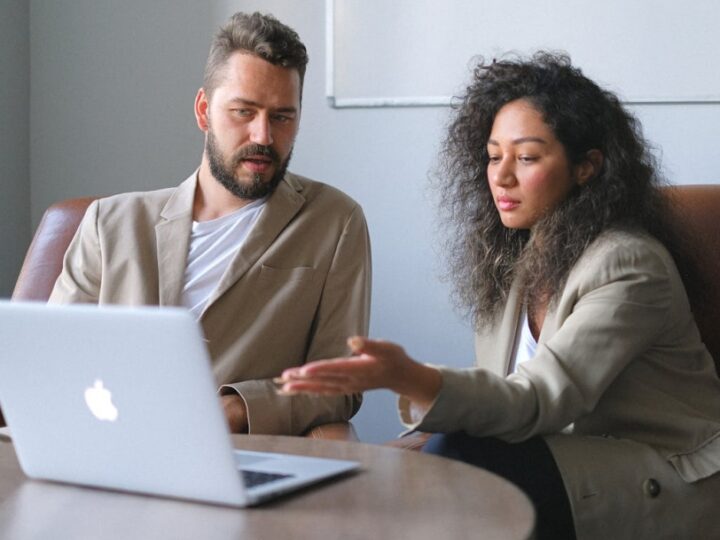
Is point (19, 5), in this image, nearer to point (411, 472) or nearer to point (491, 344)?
point (491, 344)

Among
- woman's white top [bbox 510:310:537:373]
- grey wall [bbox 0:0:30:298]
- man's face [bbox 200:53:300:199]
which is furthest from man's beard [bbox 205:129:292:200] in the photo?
grey wall [bbox 0:0:30:298]

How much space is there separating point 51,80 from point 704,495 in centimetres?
228

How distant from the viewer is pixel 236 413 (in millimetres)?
2143

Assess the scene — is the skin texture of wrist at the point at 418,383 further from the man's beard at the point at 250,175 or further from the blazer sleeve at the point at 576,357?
the man's beard at the point at 250,175

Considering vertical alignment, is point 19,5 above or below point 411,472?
above

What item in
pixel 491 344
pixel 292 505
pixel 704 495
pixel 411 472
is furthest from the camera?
pixel 491 344

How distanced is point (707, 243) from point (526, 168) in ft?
1.47

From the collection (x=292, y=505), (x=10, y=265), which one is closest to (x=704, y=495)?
(x=292, y=505)

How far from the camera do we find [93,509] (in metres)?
1.38

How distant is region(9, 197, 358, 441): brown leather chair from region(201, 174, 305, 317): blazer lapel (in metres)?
0.47

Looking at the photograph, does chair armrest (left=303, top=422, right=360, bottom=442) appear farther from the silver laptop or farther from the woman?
the silver laptop

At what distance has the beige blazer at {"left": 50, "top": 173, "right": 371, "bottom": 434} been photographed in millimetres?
2322

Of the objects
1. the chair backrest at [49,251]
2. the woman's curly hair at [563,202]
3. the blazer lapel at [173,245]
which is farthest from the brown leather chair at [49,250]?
the woman's curly hair at [563,202]

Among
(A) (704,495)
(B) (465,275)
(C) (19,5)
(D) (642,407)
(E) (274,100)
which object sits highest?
(C) (19,5)
